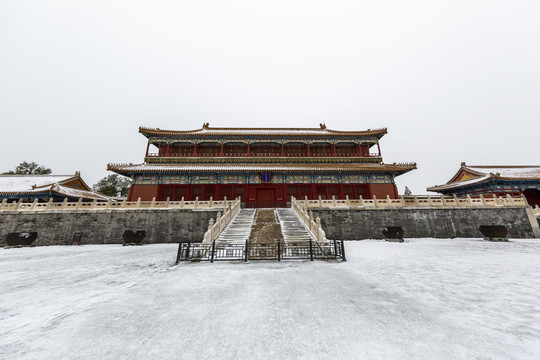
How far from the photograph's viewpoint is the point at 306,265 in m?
7.09

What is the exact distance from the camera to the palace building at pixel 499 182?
20.5 m

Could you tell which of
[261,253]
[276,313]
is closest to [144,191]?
[261,253]

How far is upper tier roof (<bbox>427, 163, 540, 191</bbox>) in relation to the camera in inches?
808

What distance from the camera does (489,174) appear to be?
21.3 m

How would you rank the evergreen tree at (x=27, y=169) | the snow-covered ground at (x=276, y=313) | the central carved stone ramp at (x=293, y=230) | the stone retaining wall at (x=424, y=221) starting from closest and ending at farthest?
1. the snow-covered ground at (x=276, y=313)
2. the central carved stone ramp at (x=293, y=230)
3. the stone retaining wall at (x=424, y=221)
4. the evergreen tree at (x=27, y=169)

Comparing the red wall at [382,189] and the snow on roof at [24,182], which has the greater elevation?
the snow on roof at [24,182]

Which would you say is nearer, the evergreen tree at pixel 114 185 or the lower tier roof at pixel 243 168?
the lower tier roof at pixel 243 168

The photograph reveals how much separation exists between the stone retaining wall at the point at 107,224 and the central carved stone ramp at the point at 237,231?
2516 mm

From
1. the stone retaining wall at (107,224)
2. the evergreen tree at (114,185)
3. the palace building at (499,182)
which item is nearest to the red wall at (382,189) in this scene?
the palace building at (499,182)

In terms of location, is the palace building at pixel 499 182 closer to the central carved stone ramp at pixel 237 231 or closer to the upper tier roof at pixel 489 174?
the upper tier roof at pixel 489 174

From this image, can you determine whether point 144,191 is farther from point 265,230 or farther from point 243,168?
point 265,230

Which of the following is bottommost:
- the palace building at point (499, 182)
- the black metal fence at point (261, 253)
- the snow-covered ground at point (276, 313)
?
the snow-covered ground at point (276, 313)

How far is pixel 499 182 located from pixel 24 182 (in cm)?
4863

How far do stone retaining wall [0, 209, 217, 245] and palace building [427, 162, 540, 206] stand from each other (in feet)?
87.3
